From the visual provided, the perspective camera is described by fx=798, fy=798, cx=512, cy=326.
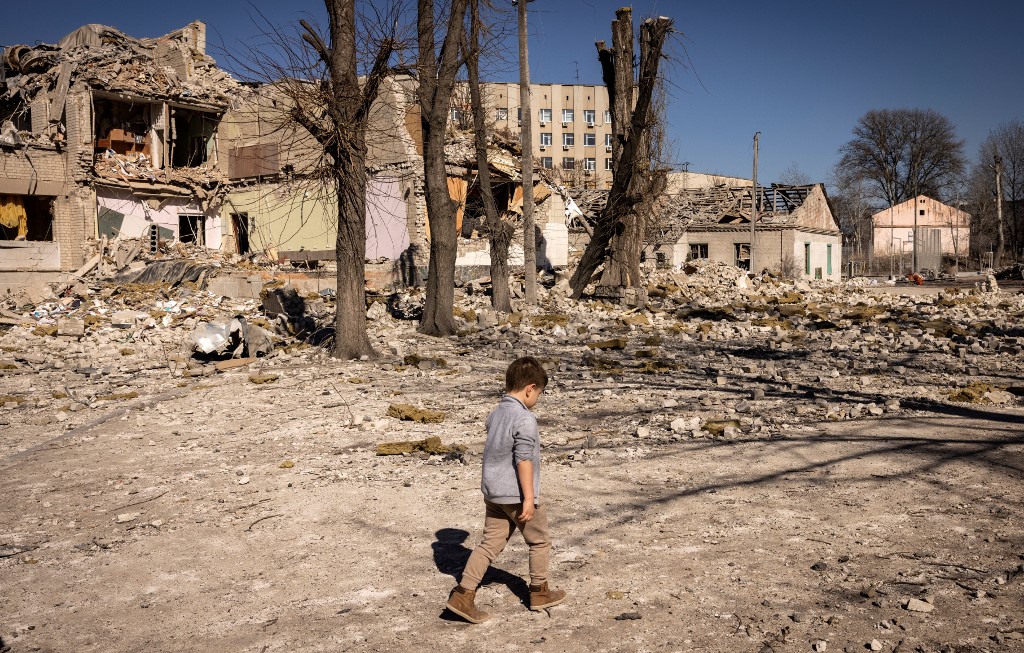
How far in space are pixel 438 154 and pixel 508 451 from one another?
34.6 feet

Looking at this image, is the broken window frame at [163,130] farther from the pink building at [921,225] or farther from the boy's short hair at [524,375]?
the pink building at [921,225]

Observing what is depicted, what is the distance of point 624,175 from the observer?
19141 millimetres

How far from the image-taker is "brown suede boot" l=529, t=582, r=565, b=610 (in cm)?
353

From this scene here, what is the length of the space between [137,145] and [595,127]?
63.4 meters

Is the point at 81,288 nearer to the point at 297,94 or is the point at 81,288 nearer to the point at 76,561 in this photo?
the point at 297,94

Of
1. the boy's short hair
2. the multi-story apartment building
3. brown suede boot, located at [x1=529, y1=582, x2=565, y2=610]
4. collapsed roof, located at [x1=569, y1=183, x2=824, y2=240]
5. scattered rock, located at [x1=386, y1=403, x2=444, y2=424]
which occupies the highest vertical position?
the multi-story apartment building

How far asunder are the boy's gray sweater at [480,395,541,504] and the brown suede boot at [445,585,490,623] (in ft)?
1.33

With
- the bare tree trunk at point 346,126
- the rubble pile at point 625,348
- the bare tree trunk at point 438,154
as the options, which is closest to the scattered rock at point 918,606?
the rubble pile at point 625,348

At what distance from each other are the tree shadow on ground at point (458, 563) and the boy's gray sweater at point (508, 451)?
0.57 metres

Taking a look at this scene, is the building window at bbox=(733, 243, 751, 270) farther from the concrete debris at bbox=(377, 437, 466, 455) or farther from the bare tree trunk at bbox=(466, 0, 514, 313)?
the concrete debris at bbox=(377, 437, 466, 455)

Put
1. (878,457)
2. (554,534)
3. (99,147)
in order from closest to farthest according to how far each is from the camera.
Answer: (554,534) → (878,457) → (99,147)

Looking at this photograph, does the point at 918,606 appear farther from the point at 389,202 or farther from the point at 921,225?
the point at 921,225

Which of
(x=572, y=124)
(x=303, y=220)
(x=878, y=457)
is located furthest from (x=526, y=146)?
(x=572, y=124)

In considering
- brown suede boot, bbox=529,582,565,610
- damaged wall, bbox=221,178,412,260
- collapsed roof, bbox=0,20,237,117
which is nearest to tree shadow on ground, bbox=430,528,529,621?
brown suede boot, bbox=529,582,565,610
